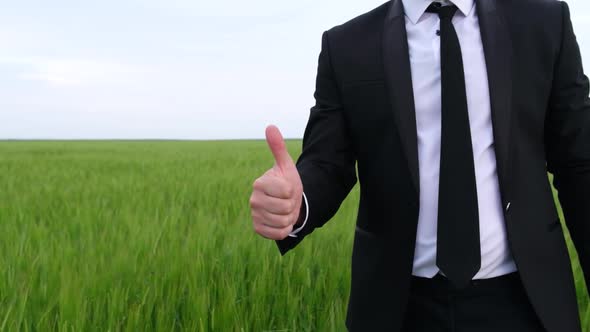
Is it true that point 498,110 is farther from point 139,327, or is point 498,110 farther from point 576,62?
point 139,327

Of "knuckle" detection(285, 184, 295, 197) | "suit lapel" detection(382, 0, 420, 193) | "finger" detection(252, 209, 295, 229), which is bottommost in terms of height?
"finger" detection(252, 209, 295, 229)

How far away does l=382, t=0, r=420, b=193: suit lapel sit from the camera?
1.24 m

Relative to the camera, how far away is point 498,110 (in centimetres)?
123

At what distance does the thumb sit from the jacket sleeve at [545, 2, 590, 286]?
0.75m

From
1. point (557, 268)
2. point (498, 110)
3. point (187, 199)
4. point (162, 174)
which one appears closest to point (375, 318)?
point (557, 268)

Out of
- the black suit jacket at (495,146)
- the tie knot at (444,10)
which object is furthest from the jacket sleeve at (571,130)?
the tie knot at (444,10)

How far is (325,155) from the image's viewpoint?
142 cm

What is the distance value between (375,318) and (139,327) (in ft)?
2.69

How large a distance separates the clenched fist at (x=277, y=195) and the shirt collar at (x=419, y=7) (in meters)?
0.53

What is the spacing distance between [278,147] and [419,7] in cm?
56

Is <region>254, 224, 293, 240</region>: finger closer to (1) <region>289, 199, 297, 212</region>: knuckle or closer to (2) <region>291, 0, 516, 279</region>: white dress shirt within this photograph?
(1) <region>289, 199, 297, 212</region>: knuckle

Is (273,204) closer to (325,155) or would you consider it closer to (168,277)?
(325,155)

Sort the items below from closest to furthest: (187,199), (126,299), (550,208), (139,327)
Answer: (550,208) → (139,327) → (126,299) → (187,199)

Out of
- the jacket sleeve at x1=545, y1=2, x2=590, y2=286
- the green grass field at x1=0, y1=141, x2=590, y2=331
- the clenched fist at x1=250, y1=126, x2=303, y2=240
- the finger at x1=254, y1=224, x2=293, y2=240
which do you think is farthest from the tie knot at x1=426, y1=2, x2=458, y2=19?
the green grass field at x1=0, y1=141, x2=590, y2=331
